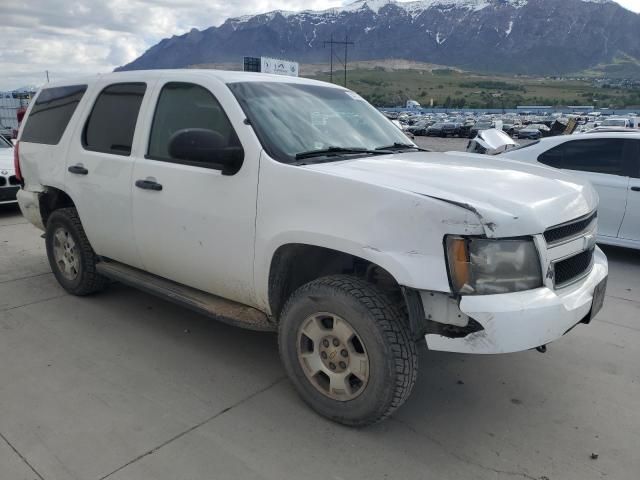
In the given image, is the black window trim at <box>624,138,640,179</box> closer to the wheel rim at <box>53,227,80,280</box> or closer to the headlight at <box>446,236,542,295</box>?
the headlight at <box>446,236,542,295</box>

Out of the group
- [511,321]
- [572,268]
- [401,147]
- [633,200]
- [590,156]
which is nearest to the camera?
[511,321]

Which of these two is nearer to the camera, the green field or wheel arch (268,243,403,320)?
wheel arch (268,243,403,320)

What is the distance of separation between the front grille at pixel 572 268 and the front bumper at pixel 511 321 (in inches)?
6.5

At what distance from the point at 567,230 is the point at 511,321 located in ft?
2.39

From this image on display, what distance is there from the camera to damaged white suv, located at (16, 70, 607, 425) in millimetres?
2674

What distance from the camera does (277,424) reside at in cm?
A: 315

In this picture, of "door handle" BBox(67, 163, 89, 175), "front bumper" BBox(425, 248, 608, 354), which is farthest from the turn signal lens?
"door handle" BBox(67, 163, 89, 175)

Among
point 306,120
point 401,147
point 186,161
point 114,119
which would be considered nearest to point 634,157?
point 401,147

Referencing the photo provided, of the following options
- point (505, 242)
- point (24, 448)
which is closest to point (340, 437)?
point (505, 242)

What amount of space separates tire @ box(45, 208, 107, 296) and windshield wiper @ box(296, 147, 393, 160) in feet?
7.83

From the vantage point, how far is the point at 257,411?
10.8 feet

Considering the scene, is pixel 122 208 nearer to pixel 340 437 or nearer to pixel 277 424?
pixel 277 424

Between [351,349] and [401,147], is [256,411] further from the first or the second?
[401,147]

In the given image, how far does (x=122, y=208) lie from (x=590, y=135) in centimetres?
582
